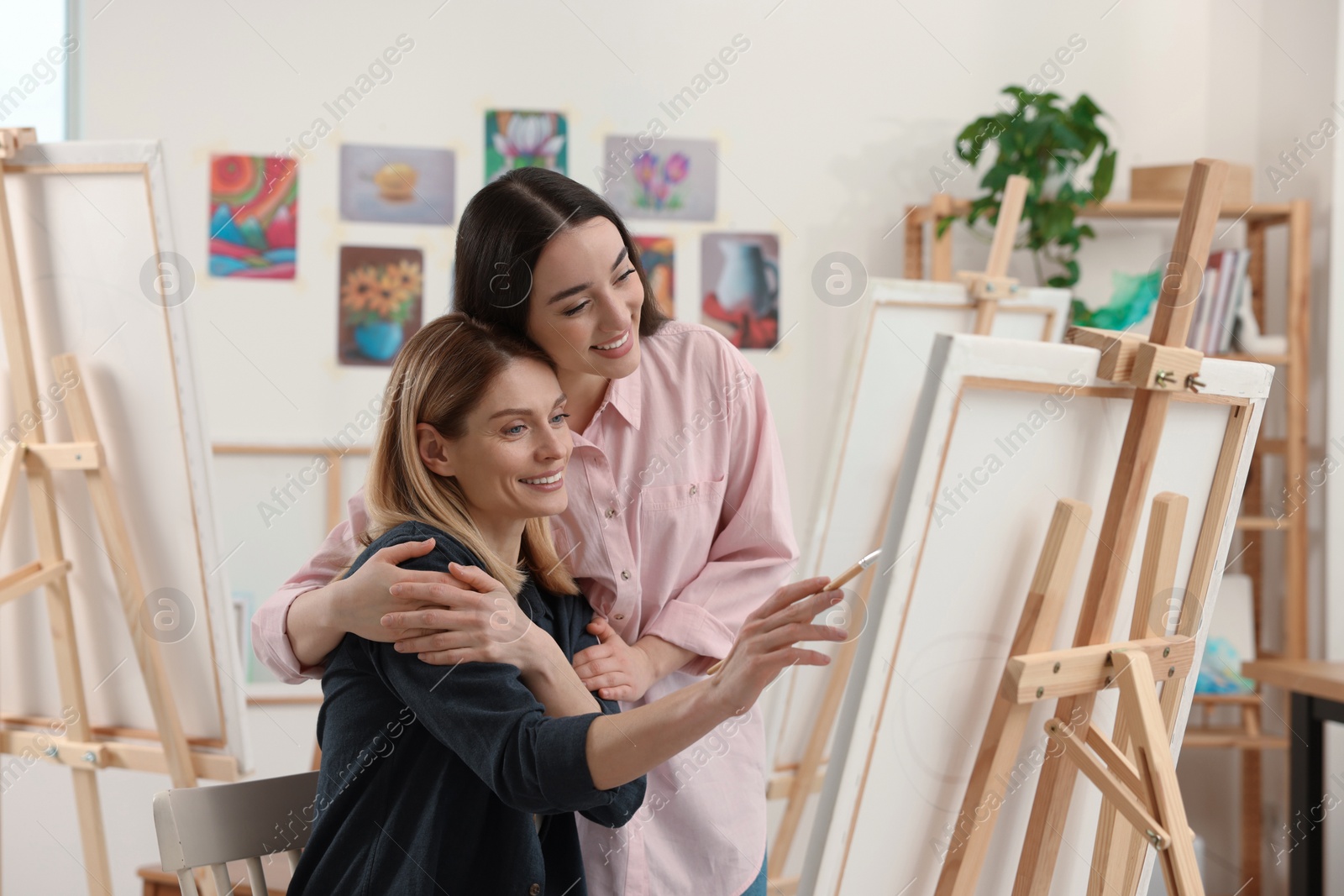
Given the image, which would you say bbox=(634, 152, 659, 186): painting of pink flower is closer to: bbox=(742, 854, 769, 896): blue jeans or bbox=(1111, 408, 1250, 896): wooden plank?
bbox=(1111, 408, 1250, 896): wooden plank

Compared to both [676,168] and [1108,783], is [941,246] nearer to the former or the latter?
[676,168]

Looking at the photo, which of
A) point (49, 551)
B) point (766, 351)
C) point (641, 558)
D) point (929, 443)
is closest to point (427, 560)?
point (641, 558)

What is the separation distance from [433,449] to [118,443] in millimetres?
1013

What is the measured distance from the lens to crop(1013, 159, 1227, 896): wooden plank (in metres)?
1.32

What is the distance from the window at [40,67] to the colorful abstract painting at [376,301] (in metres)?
0.86

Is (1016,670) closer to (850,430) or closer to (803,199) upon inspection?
(850,430)

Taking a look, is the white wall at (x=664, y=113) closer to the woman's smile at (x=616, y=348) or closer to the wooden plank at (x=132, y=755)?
the wooden plank at (x=132, y=755)

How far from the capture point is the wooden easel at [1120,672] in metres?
1.27

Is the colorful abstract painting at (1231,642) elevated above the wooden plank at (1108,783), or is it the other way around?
the wooden plank at (1108,783)

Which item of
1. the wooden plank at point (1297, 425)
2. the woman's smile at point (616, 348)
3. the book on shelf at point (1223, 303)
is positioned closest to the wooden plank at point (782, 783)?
the woman's smile at point (616, 348)

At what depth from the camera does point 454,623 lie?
0.98m

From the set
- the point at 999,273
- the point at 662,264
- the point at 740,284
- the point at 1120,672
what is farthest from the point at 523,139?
the point at 1120,672

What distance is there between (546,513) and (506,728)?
0.90ft

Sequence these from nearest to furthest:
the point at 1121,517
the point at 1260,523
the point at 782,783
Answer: the point at 1121,517 → the point at 782,783 → the point at 1260,523
